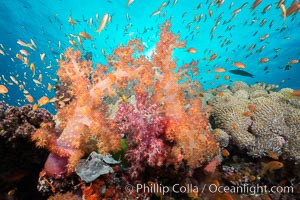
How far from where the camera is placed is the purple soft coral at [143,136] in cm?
327

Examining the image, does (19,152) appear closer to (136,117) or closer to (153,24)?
(136,117)

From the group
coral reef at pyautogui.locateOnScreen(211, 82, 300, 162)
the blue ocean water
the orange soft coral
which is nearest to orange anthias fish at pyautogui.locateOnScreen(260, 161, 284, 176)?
coral reef at pyautogui.locateOnScreen(211, 82, 300, 162)

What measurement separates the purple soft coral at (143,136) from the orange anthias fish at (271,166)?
304 cm

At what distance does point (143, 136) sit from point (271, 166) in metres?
3.56

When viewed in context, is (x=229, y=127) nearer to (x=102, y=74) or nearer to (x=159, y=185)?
(x=159, y=185)

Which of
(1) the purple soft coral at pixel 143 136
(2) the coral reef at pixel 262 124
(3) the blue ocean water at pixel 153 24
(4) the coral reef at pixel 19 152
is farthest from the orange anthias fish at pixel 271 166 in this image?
(3) the blue ocean water at pixel 153 24

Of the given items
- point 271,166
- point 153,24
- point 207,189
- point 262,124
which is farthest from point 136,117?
point 153,24

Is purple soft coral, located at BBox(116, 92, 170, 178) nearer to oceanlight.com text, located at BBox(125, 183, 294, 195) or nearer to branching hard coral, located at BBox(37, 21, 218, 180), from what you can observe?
branching hard coral, located at BBox(37, 21, 218, 180)

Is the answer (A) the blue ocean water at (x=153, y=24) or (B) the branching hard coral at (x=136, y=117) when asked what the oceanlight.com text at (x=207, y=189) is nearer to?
(B) the branching hard coral at (x=136, y=117)

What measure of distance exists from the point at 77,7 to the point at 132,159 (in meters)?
27.3

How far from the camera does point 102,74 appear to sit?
3.76 meters

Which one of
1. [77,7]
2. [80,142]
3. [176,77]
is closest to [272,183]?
[176,77]

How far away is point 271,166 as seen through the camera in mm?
4770

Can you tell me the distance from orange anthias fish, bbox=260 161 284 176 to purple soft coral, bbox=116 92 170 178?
3036 millimetres
